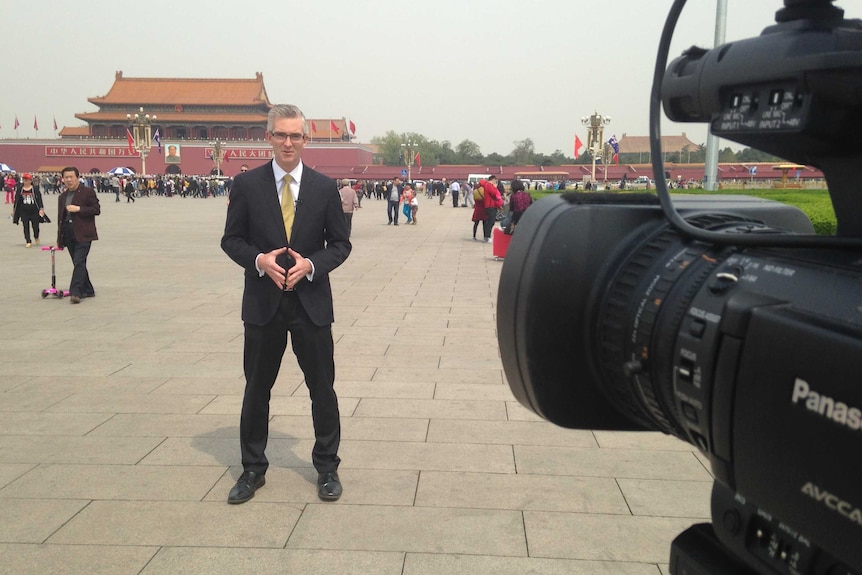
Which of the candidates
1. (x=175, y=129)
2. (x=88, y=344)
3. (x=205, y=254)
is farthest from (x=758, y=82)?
(x=175, y=129)

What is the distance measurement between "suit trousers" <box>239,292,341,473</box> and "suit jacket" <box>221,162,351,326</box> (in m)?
0.05

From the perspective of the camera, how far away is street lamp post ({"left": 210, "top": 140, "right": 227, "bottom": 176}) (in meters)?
60.7

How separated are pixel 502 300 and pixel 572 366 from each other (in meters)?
0.16

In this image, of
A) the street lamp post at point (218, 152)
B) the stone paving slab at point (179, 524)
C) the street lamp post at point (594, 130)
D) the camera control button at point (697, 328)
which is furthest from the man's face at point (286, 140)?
the street lamp post at point (218, 152)

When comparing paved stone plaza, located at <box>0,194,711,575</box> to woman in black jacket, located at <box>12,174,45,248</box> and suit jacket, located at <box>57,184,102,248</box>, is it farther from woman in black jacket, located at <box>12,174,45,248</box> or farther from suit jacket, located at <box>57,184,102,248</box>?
woman in black jacket, located at <box>12,174,45,248</box>

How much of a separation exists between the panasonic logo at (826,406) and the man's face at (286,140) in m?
2.45

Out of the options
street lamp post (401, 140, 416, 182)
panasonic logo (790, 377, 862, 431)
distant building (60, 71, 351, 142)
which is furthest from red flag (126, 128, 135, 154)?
panasonic logo (790, 377, 862, 431)

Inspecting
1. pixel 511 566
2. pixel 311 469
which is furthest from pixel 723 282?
pixel 311 469

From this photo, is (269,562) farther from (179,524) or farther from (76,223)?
(76,223)

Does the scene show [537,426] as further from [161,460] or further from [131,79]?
[131,79]

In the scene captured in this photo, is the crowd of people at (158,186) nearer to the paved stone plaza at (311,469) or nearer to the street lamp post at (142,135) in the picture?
the street lamp post at (142,135)

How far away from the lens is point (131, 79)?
69062mm

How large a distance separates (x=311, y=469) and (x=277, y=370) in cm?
62

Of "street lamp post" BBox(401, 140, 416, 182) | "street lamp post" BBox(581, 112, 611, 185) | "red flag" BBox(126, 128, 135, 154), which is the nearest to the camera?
"street lamp post" BBox(581, 112, 611, 185)
